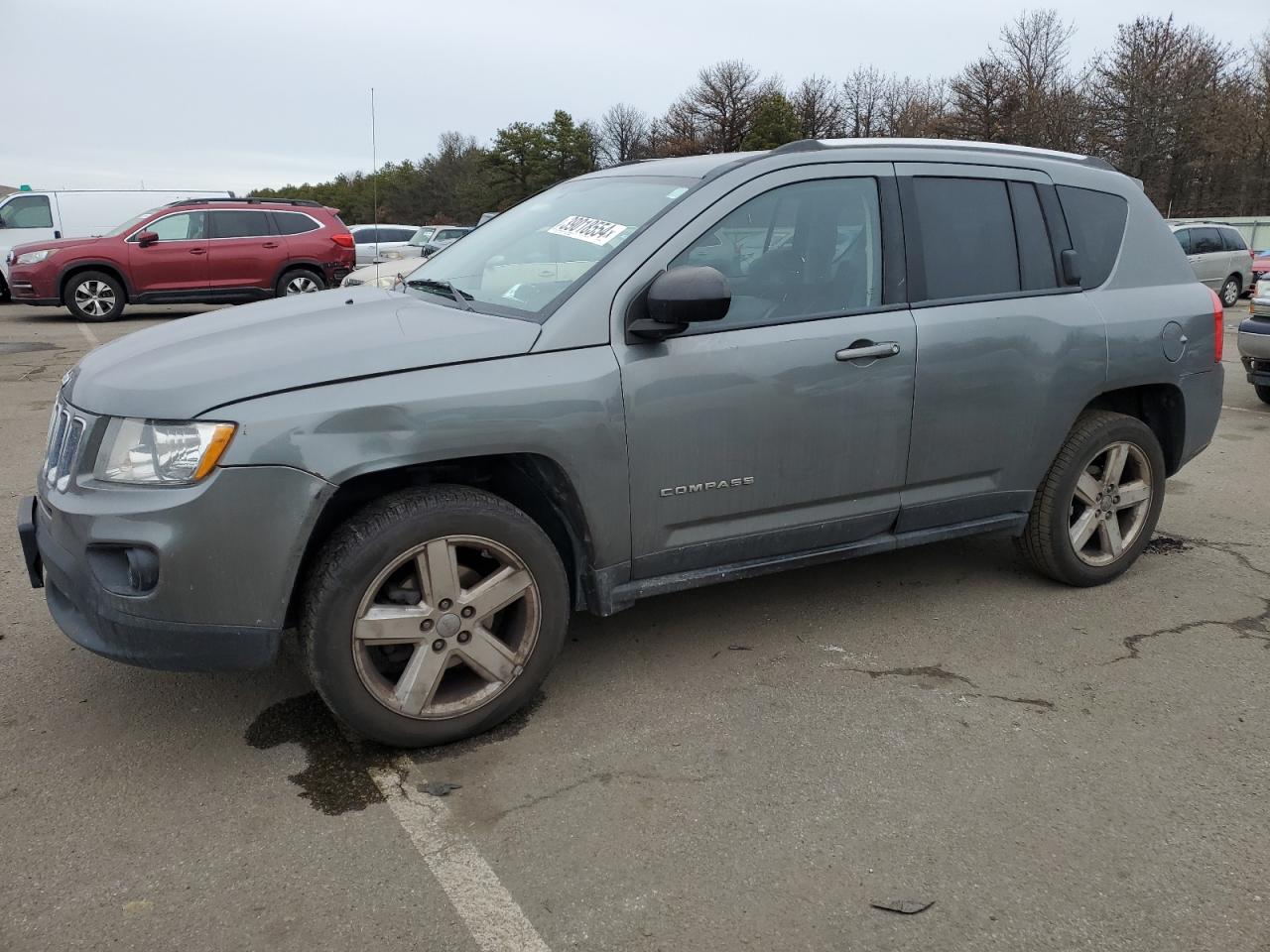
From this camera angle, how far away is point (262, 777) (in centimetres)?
292

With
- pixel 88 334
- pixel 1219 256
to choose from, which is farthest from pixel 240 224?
pixel 1219 256

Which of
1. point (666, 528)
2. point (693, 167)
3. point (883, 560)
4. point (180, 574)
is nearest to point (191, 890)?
point (180, 574)

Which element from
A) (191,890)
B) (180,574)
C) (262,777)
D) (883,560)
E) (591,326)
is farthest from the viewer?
(883,560)

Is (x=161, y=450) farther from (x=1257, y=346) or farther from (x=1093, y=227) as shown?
(x=1257, y=346)

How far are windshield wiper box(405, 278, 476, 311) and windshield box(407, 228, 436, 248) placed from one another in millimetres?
22411

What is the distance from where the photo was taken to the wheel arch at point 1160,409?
4.48m

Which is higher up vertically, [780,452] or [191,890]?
[780,452]

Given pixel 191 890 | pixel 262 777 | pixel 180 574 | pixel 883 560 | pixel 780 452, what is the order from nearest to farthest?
pixel 191 890, pixel 180 574, pixel 262 777, pixel 780 452, pixel 883 560

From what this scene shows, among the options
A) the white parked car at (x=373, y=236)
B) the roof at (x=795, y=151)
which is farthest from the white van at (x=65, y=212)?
the roof at (x=795, y=151)

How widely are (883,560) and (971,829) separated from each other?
2.17 meters

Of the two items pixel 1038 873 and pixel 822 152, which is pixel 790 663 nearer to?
pixel 1038 873

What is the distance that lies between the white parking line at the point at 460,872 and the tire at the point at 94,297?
14532 millimetres

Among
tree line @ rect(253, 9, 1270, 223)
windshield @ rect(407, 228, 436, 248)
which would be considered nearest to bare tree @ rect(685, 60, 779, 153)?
tree line @ rect(253, 9, 1270, 223)

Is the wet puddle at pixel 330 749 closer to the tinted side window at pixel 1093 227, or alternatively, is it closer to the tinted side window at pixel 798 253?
the tinted side window at pixel 798 253
